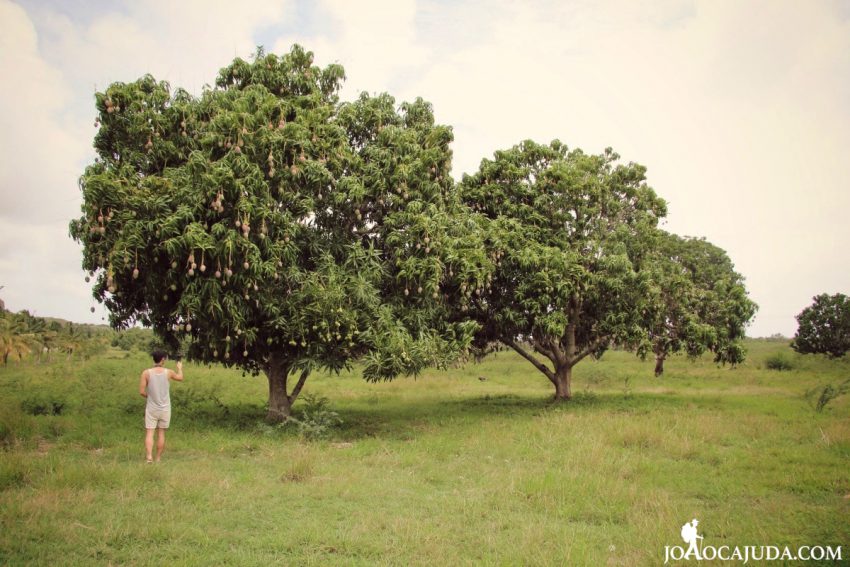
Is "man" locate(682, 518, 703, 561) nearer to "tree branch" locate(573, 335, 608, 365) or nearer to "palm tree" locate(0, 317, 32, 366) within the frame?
"tree branch" locate(573, 335, 608, 365)

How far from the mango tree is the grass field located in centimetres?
253

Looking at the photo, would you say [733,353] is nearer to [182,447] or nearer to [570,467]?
[570,467]

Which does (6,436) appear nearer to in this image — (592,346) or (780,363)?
(592,346)

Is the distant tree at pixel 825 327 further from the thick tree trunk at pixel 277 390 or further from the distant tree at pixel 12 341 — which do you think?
the distant tree at pixel 12 341

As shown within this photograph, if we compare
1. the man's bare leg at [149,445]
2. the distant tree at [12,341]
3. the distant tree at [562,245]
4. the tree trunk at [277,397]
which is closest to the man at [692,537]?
the man's bare leg at [149,445]

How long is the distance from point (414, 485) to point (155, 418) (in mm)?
4864

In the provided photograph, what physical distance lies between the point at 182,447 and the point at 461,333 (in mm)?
7322

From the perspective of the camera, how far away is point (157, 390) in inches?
402

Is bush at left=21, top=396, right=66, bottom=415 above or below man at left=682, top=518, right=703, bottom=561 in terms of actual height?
above

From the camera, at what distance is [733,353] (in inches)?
779

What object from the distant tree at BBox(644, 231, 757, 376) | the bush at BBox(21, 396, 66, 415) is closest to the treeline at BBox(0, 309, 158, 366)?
the bush at BBox(21, 396, 66, 415)

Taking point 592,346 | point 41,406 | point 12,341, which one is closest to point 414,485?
point 41,406

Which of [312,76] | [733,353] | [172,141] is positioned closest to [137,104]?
[172,141]

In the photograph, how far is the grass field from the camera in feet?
20.6
